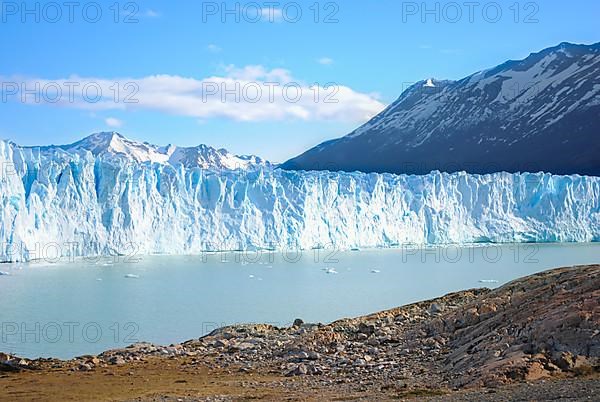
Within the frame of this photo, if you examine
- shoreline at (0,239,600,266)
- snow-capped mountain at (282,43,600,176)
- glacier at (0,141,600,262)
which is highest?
snow-capped mountain at (282,43,600,176)

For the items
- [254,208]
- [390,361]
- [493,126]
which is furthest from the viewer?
[493,126]

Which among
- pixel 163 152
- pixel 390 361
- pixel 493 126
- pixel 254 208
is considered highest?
pixel 163 152

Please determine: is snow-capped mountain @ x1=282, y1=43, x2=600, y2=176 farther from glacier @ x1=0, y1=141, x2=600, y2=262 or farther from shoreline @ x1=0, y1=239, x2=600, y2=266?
glacier @ x1=0, y1=141, x2=600, y2=262

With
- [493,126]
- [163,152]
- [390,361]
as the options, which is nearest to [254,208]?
[390,361]

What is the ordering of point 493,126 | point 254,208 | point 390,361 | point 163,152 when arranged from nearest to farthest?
point 390,361
point 254,208
point 493,126
point 163,152

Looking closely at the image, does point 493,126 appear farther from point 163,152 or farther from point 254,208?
point 163,152

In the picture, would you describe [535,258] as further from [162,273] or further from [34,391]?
[34,391]

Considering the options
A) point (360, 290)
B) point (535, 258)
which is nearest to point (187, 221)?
point (360, 290)

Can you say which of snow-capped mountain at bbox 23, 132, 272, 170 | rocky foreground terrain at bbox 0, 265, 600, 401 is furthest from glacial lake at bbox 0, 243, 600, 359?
snow-capped mountain at bbox 23, 132, 272, 170
